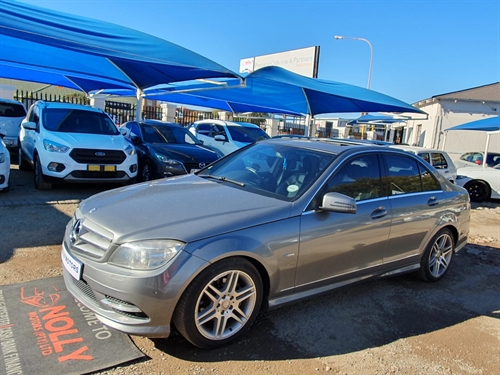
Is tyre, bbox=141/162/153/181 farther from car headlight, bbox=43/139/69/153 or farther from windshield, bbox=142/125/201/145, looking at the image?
car headlight, bbox=43/139/69/153

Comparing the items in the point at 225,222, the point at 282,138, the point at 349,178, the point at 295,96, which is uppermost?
the point at 295,96

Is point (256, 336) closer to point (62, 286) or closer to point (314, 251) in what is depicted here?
point (314, 251)

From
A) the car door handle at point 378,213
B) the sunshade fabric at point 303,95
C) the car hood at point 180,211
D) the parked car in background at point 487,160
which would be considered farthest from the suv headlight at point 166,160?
the parked car in background at point 487,160

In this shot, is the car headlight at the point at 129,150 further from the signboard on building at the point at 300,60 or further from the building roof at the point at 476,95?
the building roof at the point at 476,95

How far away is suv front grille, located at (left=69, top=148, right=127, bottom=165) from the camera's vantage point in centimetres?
737

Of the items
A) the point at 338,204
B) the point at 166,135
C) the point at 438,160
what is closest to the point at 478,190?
the point at 438,160

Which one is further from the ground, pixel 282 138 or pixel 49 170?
Result: pixel 282 138

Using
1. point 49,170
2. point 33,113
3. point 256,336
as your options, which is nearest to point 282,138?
point 256,336

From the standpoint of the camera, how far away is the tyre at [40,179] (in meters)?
7.50

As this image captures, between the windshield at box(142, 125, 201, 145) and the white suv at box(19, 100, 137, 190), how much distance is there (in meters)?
0.91

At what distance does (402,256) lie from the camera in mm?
4211

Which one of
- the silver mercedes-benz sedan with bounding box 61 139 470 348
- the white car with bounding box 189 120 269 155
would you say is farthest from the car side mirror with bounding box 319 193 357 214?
the white car with bounding box 189 120 269 155

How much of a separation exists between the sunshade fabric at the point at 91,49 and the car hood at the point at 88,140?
1.60m

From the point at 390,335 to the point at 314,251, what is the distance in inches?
42.2
